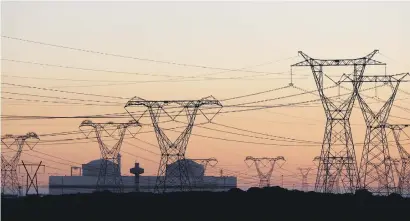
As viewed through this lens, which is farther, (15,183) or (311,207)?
(15,183)

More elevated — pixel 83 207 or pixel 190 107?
pixel 190 107

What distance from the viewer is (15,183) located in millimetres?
142000

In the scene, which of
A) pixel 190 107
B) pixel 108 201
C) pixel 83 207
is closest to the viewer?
pixel 83 207

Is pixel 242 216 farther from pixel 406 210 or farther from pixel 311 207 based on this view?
pixel 406 210

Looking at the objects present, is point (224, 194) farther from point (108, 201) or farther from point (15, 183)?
point (15, 183)

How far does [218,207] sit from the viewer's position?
227 feet

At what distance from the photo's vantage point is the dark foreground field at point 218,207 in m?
62.6

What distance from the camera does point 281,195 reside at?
260ft

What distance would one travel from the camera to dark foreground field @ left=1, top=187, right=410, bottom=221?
6259cm

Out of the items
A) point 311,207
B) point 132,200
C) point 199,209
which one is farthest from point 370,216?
point 132,200

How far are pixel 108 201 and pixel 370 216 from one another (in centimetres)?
1957

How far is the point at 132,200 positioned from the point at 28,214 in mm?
12541

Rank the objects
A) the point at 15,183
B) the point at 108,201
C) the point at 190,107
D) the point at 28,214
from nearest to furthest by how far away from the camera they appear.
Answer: the point at 28,214 → the point at 108,201 → the point at 190,107 → the point at 15,183

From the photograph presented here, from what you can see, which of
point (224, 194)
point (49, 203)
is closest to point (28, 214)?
point (49, 203)
